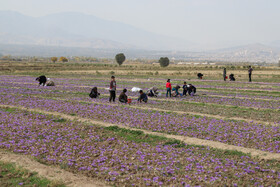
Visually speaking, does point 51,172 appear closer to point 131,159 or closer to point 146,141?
point 131,159

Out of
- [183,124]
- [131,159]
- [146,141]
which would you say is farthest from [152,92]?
[131,159]

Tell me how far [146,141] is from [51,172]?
5002 millimetres

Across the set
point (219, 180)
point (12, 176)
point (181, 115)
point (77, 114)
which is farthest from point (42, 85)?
point (219, 180)

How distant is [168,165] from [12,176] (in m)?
4.99

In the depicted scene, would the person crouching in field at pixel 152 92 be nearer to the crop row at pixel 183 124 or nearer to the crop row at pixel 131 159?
the crop row at pixel 183 124

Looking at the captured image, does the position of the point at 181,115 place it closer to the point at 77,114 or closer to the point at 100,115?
the point at 100,115

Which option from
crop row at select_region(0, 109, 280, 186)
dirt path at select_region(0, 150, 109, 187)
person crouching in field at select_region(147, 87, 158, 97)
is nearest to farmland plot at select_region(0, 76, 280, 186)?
crop row at select_region(0, 109, 280, 186)

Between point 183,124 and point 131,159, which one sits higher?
point 183,124

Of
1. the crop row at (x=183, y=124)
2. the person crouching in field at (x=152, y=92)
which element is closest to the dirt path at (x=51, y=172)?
the crop row at (x=183, y=124)

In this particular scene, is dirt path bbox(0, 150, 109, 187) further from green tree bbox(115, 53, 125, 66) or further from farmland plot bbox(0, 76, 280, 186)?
green tree bbox(115, 53, 125, 66)

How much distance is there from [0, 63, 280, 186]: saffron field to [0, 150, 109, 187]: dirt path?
0.27 m

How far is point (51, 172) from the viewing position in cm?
1020

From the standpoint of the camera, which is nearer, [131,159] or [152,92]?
[131,159]

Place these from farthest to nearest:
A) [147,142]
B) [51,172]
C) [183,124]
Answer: [183,124]
[147,142]
[51,172]
